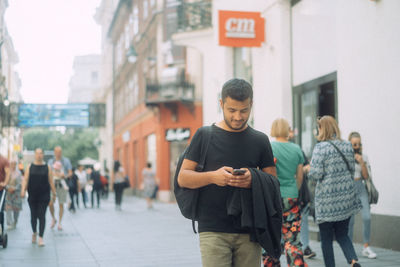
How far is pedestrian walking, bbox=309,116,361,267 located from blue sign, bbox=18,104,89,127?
39301 millimetres

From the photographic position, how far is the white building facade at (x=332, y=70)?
872cm

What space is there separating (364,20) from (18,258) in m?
6.76

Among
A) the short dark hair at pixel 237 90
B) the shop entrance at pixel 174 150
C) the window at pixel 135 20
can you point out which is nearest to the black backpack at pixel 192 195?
the short dark hair at pixel 237 90

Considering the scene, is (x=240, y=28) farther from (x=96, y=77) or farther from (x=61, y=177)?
(x=96, y=77)

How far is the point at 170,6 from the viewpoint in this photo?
25.0 metres

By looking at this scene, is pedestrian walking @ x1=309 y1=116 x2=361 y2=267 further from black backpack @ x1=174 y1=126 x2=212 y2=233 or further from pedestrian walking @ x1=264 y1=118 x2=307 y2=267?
black backpack @ x1=174 y1=126 x2=212 y2=233

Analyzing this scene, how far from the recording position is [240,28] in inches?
544

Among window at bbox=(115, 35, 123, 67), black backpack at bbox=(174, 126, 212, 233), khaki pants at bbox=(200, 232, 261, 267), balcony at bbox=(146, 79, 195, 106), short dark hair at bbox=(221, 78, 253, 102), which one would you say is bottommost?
khaki pants at bbox=(200, 232, 261, 267)

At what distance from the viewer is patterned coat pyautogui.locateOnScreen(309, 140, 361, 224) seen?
5820 mm

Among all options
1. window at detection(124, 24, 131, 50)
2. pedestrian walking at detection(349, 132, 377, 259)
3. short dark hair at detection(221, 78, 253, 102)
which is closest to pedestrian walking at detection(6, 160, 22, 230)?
pedestrian walking at detection(349, 132, 377, 259)

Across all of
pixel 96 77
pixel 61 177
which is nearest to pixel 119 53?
pixel 61 177

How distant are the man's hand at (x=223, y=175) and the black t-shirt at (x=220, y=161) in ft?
0.43

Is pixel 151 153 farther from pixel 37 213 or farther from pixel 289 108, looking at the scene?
pixel 37 213

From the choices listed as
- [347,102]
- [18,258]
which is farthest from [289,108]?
[18,258]
